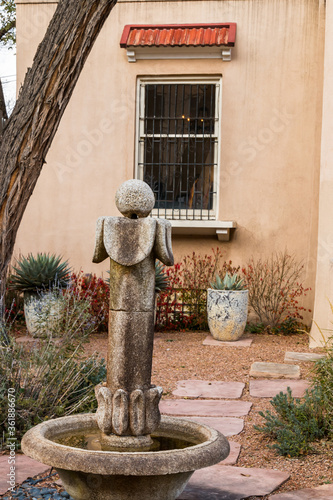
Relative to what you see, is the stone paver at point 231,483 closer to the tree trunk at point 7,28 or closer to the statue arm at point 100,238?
the statue arm at point 100,238

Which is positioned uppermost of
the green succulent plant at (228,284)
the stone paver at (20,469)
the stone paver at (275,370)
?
the green succulent plant at (228,284)

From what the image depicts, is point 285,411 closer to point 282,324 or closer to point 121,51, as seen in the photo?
point 282,324

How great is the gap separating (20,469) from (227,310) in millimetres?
5203

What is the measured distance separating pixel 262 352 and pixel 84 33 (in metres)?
4.44

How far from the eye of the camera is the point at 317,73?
9805mm

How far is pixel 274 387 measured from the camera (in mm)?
6141

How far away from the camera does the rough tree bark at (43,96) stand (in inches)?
225

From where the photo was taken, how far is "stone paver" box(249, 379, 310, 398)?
587cm

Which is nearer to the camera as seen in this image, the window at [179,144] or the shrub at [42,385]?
the shrub at [42,385]

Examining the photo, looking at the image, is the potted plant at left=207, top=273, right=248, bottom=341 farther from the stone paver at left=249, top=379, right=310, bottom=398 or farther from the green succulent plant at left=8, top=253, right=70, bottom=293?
the stone paver at left=249, top=379, right=310, bottom=398

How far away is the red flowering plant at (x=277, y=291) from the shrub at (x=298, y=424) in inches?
197

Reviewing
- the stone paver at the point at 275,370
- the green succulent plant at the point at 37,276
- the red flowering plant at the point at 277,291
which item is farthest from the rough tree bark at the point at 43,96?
the red flowering plant at the point at 277,291

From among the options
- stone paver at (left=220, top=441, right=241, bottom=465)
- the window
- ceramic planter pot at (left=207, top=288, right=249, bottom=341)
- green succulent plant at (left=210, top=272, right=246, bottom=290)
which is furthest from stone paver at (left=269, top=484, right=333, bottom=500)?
the window

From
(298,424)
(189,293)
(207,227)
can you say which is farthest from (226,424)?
(207,227)
